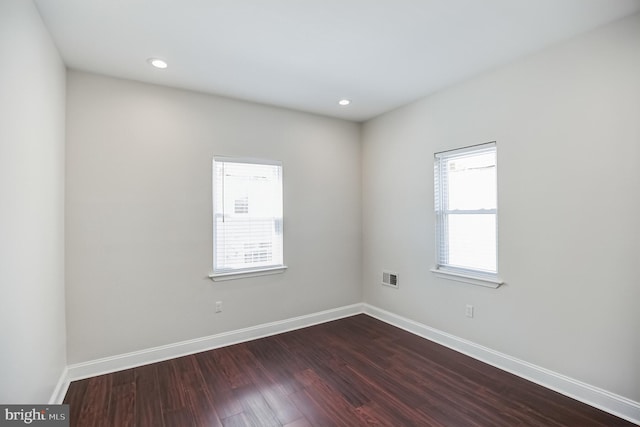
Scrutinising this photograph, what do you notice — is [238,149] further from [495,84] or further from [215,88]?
[495,84]

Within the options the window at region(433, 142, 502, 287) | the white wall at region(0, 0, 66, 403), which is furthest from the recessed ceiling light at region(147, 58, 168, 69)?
the window at region(433, 142, 502, 287)

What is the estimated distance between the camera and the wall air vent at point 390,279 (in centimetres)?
388

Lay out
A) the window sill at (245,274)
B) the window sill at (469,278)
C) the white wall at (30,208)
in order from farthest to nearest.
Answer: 1. the window sill at (245,274)
2. the window sill at (469,278)
3. the white wall at (30,208)

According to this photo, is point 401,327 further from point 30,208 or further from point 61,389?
point 30,208

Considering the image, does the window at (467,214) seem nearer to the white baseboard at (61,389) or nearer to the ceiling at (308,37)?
the ceiling at (308,37)

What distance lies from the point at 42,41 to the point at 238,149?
5.68 feet

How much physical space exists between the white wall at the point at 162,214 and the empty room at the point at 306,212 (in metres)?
0.02

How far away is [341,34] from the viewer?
7.37 feet

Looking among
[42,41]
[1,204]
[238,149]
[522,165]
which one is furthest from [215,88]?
[522,165]

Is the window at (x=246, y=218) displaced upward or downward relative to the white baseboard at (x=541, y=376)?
upward

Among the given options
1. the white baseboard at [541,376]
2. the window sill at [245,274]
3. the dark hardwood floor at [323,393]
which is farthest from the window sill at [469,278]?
the window sill at [245,274]

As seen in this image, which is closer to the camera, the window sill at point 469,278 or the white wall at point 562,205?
the white wall at point 562,205

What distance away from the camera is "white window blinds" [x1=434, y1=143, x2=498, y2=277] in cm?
294

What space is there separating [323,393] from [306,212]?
208 cm
